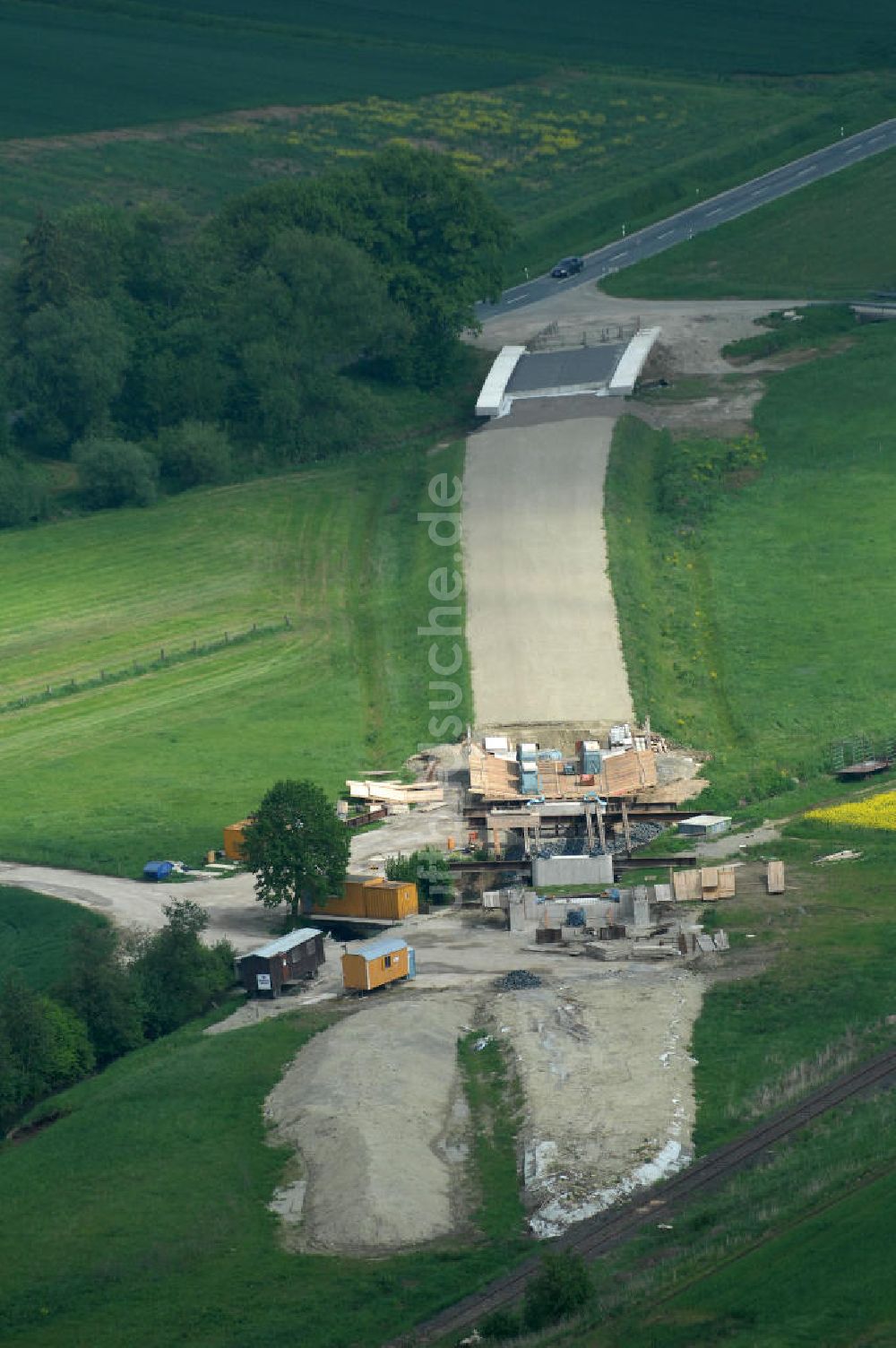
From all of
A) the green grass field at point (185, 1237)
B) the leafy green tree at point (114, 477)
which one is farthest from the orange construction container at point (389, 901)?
the leafy green tree at point (114, 477)

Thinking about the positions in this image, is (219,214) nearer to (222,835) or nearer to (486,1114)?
(222,835)

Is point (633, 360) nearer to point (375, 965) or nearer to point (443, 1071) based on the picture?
point (375, 965)

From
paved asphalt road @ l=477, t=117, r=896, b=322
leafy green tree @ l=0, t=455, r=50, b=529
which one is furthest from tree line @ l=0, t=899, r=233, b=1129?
paved asphalt road @ l=477, t=117, r=896, b=322

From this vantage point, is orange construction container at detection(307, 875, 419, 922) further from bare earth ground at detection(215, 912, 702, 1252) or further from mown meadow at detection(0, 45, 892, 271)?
mown meadow at detection(0, 45, 892, 271)

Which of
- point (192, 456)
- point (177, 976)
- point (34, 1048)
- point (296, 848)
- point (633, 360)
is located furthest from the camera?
point (633, 360)

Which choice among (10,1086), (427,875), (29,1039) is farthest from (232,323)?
(10,1086)
